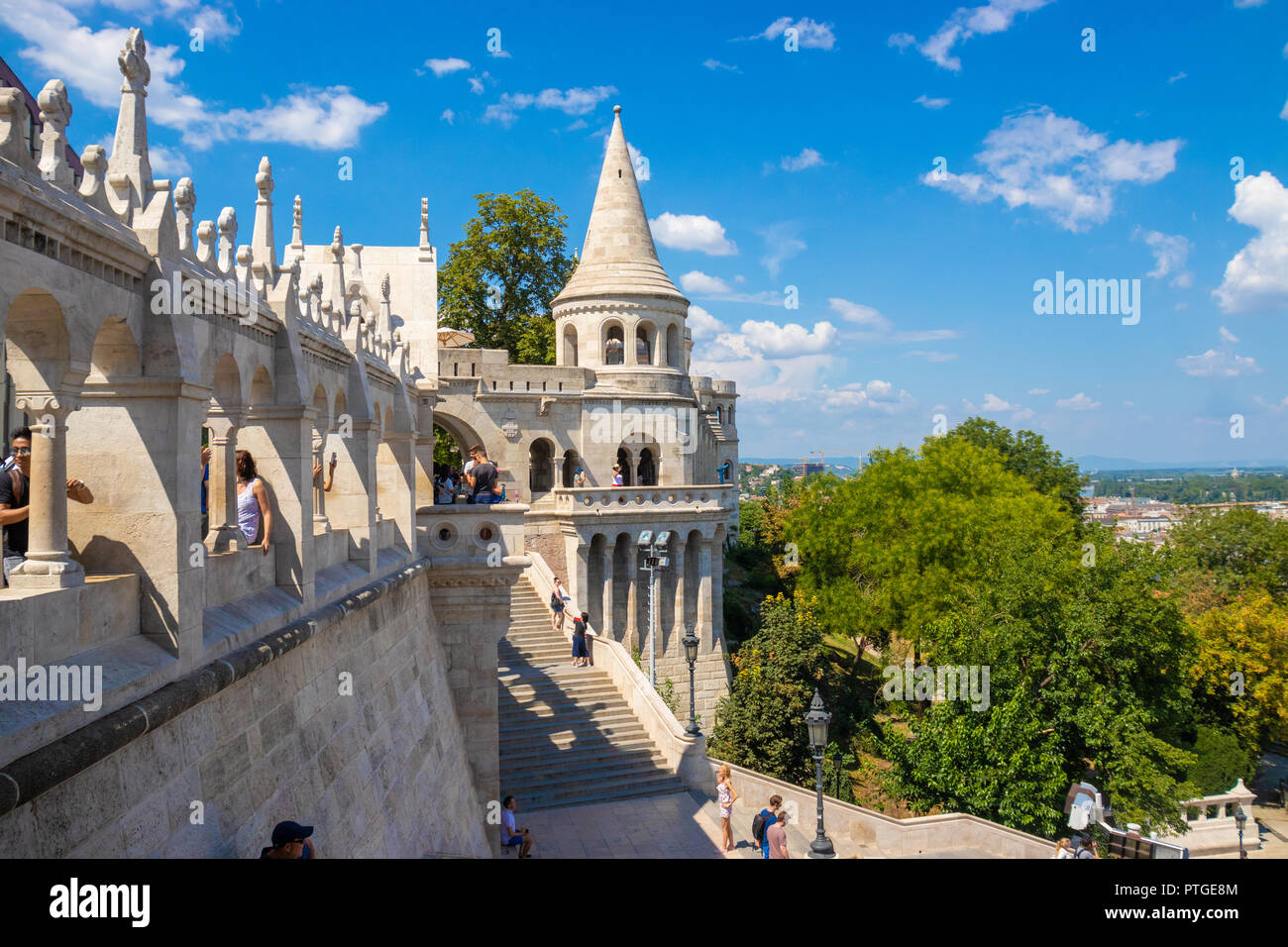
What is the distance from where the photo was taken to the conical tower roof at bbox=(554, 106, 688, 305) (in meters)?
34.8

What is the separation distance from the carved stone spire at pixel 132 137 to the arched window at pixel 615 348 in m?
29.7

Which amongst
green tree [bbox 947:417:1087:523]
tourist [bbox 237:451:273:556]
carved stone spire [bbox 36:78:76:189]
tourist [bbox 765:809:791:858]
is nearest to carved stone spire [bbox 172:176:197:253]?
carved stone spire [bbox 36:78:76:189]

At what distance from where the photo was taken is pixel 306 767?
7121 mm

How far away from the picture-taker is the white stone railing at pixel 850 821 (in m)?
18.9

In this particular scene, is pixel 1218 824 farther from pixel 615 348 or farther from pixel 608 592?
pixel 615 348

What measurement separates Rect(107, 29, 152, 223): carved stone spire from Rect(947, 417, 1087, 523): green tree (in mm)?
44433

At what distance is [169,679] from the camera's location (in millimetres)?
5320

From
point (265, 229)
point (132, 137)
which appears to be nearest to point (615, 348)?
point (265, 229)

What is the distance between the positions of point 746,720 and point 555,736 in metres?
5.28

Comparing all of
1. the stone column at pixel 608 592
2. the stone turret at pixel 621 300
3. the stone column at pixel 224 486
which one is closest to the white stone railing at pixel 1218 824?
the stone column at pixel 608 592

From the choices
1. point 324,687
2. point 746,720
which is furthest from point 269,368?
point 746,720

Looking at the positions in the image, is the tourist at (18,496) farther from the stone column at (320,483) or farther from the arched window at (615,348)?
the arched window at (615,348)

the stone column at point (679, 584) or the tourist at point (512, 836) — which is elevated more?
the stone column at point (679, 584)
